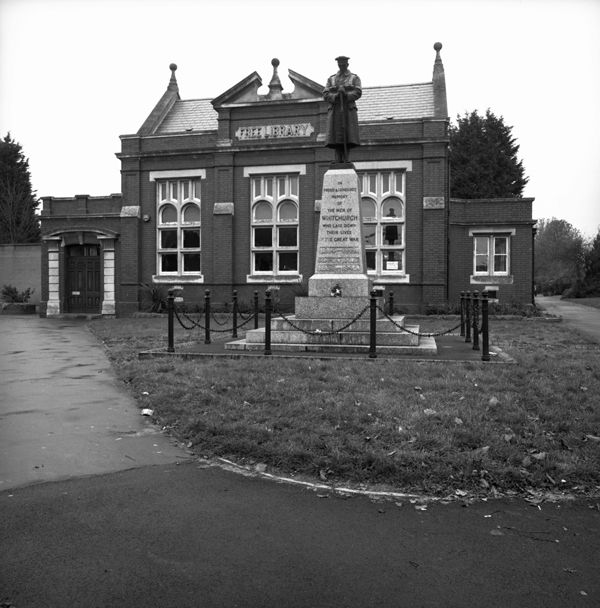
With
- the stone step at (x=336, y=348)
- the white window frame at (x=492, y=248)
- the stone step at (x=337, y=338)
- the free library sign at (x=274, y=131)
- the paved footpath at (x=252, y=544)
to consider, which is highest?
the free library sign at (x=274, y=131)

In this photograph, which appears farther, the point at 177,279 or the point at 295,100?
the point at 177,279

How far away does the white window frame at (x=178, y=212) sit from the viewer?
27.2 metres

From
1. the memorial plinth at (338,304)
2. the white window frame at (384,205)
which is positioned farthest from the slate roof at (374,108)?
the memorial plinth at (338,304)

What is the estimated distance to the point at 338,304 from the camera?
41.1 ft

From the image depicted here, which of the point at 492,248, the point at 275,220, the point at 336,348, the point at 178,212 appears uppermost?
the point at 178,212

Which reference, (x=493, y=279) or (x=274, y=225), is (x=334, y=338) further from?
(x=493, y=279)

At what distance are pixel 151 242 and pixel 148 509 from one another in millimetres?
24413

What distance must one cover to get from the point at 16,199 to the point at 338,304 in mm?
50220

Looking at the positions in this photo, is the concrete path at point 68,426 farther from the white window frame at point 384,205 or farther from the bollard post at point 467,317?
the white window frame at point 384,205

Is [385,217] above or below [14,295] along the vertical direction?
above

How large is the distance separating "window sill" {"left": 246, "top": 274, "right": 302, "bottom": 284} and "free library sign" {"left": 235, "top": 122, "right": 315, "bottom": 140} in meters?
5.91

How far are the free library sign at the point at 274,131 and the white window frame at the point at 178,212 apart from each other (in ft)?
8.66

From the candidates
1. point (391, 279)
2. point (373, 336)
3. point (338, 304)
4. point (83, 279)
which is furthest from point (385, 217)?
point (373, 336)

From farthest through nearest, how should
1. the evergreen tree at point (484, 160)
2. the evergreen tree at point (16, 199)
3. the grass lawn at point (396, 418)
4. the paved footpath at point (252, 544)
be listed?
1. the evergreen tree at point (16, 199)
2. the evergreen tree at point (484, 160)
3. the grass lawn at point (396, 418)
4. the paved footpath at point (252, 544)
